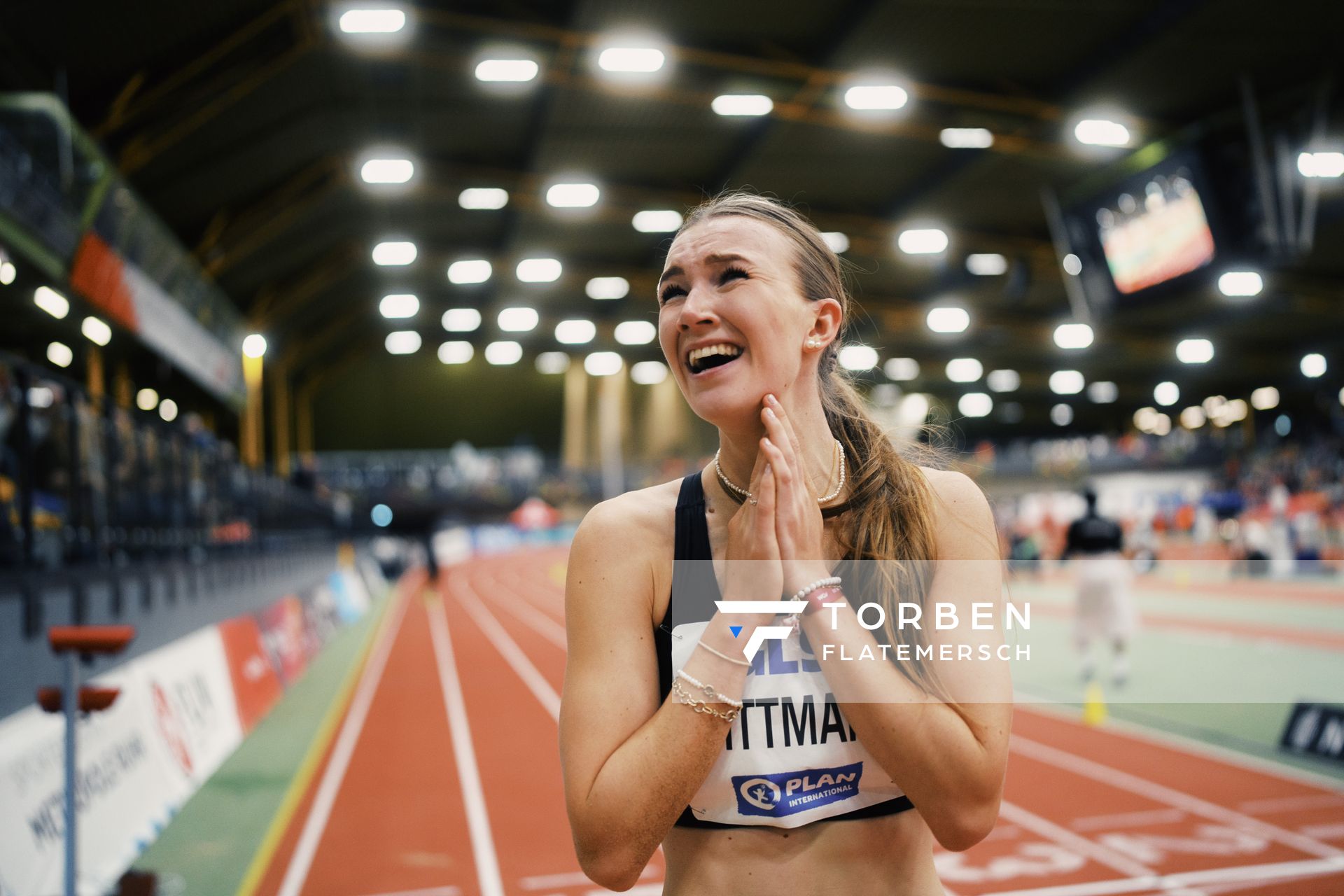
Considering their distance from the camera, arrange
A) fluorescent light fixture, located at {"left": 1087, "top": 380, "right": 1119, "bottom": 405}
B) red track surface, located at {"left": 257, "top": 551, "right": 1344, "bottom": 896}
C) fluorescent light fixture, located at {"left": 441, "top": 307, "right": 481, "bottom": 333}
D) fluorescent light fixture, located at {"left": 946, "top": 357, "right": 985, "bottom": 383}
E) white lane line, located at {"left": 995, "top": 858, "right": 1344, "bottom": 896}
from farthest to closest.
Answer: fluorescent light fixture, located at {"left": 1087, "top": 380, "right": 1119, "bottom": 405}
fluorescent light fixture, located at {"left": 946, "top": 357, "right": 985, "bottom": 383}
fluorescent light fixture, located at {"left": 441, "top": 307, "right": 481, "bottom": 333}
red track surface, located at {"left": 257, "top": 551, "right": 1344, "bottom": 896}
white lane line, located at {"left": 995, "top": 858, "right": 1344, "bottom": 896}

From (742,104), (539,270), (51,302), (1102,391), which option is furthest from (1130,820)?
(1102,391)

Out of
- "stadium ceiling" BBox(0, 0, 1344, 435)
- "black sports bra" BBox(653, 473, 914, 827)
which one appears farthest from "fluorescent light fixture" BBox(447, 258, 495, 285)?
"black sports bra" BBox(653, 473, 914, 827)

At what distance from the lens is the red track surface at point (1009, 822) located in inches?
217

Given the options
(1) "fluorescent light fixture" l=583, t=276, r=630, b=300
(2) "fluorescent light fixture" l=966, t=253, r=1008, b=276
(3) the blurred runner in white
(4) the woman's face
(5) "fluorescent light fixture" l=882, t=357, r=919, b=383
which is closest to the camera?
(4) the woman's face

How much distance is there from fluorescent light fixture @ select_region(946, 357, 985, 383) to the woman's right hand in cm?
3716

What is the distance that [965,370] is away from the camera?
130 ft

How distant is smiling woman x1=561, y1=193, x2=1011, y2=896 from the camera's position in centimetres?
128

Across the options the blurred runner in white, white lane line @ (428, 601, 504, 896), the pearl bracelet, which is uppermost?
the pearl bracelet

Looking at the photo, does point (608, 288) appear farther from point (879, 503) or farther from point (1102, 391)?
point (1102, 391)

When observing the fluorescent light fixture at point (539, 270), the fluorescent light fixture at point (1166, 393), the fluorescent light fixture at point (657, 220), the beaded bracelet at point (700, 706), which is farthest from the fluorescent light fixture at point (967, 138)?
the fluorescent light fixture at point (1166, 393)

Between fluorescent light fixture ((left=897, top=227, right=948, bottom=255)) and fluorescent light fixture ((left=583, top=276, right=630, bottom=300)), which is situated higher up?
fluorescent light fixture ((left=583, top=276, right=630, bottom=300))

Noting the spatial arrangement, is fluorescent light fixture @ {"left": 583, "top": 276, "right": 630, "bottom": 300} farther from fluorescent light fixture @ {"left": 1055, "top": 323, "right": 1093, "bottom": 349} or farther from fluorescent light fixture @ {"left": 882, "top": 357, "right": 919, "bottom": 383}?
fluorescent light fixture @ {"left": 1055, "top": 323, "right": 1093, "bottom": 349}

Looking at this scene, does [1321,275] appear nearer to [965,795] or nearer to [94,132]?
[94,132]

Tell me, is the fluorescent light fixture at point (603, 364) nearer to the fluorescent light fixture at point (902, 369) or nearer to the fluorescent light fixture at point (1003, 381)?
the fluorescent light fixture at point (902, 369)
